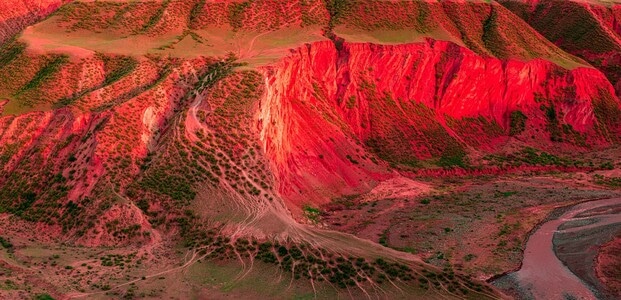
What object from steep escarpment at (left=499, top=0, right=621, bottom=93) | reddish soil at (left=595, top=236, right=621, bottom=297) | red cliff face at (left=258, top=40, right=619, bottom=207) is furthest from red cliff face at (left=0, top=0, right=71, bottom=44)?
steep escarpment at (left=499, top=0, right=621, bottom=93)

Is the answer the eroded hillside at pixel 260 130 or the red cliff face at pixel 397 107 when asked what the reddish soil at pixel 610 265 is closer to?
the eroded hillside at pixel 260 130

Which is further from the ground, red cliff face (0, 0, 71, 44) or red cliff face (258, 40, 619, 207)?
red cliff face (258, 40, 619, 207)

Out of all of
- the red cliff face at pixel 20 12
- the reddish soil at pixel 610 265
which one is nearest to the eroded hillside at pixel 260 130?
the red cliff face at pixel 20 12

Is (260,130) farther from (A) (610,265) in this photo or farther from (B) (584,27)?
(B) (584,27)

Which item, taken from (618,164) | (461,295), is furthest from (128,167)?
(618,164)

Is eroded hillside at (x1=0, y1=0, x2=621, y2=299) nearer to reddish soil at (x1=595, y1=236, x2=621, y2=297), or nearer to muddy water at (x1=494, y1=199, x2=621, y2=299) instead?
muddy water at (x1=494, y1=199, x2=621, y2=299)

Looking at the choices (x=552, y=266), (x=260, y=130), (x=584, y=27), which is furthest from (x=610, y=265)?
(x=584, y=27)
